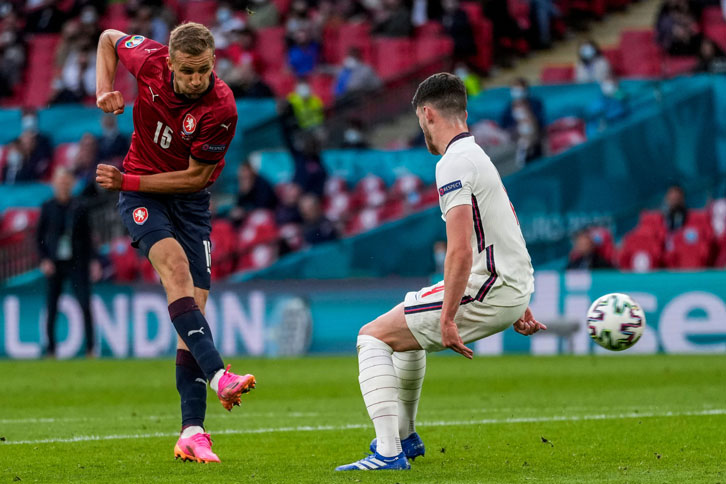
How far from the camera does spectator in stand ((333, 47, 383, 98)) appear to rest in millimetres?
20828

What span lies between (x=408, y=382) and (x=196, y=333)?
1117 millimetres

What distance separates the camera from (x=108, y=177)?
6.33 meters

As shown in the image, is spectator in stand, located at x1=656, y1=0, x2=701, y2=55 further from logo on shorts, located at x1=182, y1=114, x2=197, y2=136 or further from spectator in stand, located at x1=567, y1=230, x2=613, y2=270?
logo on shorts, located at x1=182, y1=114, x2=197, y2=136

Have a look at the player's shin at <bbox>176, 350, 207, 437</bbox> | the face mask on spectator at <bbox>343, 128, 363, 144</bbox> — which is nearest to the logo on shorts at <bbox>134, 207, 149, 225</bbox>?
the player's shin at <bbox>176, 350, 207, 437</bbox>

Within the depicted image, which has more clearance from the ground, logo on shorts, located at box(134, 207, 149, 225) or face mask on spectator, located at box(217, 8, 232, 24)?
face mask on spectator, located at box(217, 8, 232, 24)

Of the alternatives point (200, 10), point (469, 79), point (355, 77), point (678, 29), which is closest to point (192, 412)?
point (469, 79)

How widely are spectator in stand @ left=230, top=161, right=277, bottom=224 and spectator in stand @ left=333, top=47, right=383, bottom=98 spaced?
2633mm

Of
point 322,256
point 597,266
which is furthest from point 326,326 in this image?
point 597,266

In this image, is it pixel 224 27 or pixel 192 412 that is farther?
→ pixel 224 27

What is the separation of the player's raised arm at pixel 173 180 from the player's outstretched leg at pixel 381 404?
1.41 m

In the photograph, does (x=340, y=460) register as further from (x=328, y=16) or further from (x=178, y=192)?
(x=328, y=16)

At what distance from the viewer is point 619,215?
1831 centimetres

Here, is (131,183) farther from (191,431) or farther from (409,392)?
(409,392)

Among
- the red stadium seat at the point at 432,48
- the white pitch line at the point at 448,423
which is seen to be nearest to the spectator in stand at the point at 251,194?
the red stadium seat at the point at 432,48
